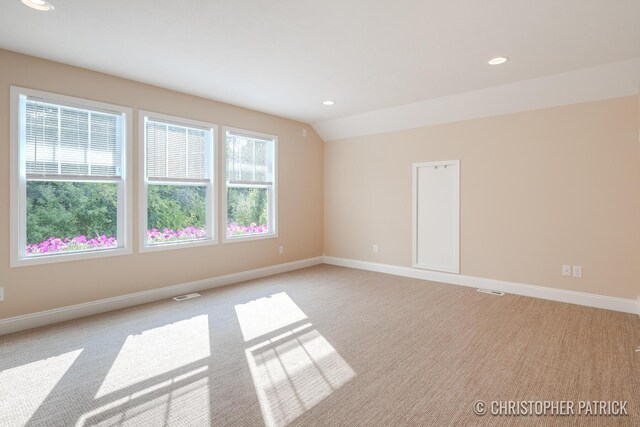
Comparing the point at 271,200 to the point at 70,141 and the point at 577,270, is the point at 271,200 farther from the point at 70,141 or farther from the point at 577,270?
the point at 577,270

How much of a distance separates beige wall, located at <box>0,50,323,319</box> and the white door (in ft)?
6.34

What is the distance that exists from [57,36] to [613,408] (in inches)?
188

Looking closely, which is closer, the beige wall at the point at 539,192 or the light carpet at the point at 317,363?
the light carpet at the point at 317,363

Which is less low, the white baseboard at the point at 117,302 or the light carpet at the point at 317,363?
the white baseboard at the point at 117,302

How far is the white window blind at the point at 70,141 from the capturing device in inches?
129

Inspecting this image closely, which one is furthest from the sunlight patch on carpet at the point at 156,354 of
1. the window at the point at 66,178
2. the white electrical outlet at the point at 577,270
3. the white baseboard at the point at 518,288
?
the white electrical outlet at the point at 577,270

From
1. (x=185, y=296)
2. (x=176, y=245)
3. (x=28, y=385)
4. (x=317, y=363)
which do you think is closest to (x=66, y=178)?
(x=176, y=245)

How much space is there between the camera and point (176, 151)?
14.3 feet

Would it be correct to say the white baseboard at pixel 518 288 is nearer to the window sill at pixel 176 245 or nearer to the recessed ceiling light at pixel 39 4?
the window sill at pixel 176 245

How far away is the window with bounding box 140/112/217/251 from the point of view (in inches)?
161

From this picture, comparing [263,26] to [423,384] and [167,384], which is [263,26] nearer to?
[167,384]

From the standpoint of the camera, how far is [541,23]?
2637 millimetres

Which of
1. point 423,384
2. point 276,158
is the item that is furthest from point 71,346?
point 276,158

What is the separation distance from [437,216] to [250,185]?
112 inches
